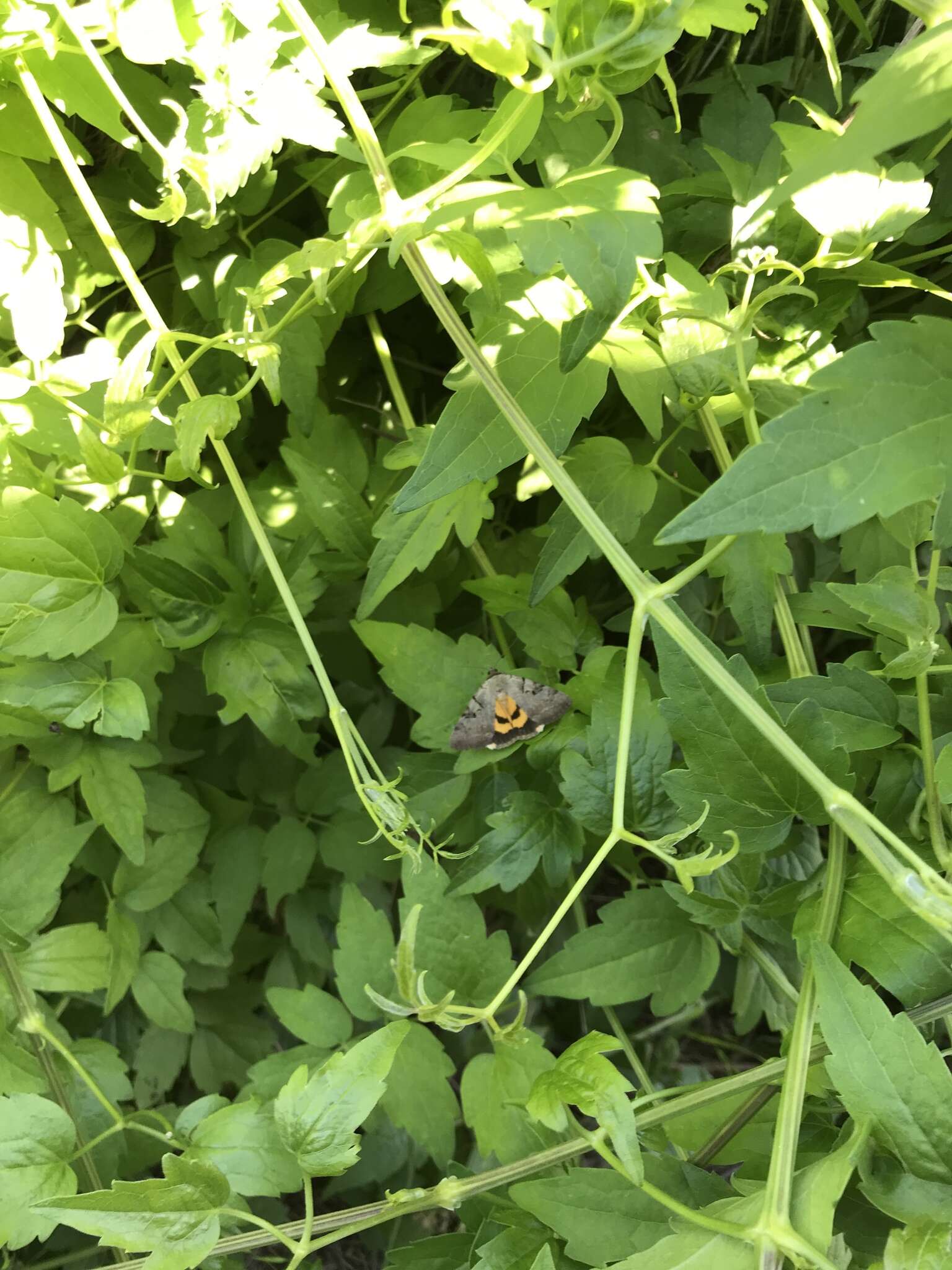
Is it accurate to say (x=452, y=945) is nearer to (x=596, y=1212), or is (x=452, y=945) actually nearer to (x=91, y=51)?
(x=596, y=1212)

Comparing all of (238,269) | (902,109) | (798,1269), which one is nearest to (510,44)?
(902,109)

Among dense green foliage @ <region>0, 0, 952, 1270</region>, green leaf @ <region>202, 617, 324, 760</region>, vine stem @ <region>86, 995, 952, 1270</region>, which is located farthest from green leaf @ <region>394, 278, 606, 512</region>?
vine stem @ <region>86, 995, 952, 1270</region>

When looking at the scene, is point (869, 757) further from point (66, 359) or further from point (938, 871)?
point (66, 359)

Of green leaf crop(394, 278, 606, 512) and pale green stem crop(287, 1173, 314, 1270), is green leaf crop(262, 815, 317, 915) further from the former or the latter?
green leaf crop(394, 278, 606, 512)

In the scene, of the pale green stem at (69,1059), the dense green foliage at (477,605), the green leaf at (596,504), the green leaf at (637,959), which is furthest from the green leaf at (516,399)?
the pale green stem at (69,1059)

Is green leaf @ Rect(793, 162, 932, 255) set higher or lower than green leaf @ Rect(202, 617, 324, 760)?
higher

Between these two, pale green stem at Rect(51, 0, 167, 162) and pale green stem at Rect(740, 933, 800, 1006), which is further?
pale green stem at Rect(740, 933, 800, 1006)
